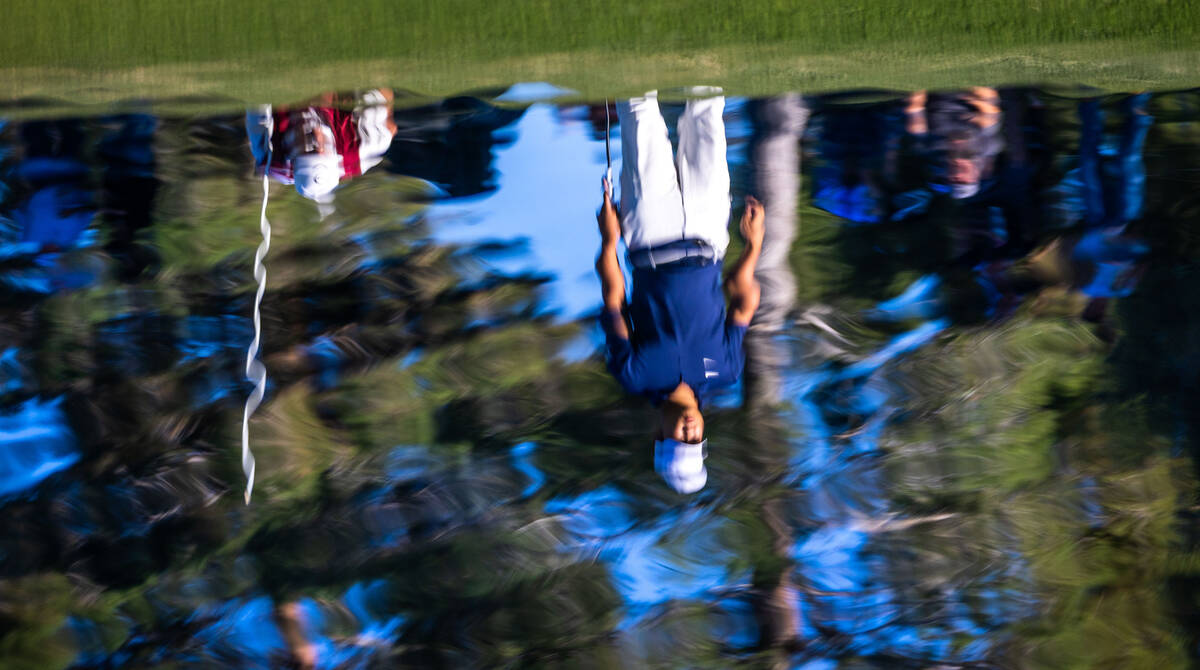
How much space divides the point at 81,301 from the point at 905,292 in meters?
1.34

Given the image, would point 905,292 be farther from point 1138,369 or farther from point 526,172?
point 526,172

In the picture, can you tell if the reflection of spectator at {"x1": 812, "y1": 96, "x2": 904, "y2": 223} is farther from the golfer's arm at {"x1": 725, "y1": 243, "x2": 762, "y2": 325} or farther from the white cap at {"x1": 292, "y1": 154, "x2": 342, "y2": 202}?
the white cap at {"x1": 292, "y1": 154, "x2": 342, "y2": 202}

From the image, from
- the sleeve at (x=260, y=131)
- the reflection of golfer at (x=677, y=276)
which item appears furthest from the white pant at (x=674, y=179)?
the sleeve at (x=260, y=131)

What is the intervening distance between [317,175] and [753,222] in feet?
2.40

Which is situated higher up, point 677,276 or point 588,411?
point 677,276

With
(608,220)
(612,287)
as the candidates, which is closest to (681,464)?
(612,287)

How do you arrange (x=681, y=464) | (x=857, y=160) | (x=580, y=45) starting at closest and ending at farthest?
(x=681, y=464), (x=857, y=160), (x=580, y=45)

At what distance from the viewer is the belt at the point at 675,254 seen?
1.38 metres

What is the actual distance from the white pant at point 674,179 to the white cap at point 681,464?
1.04ft

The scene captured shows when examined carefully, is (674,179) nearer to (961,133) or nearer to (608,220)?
(608,220)

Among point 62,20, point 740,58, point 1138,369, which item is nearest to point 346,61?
point 62,20

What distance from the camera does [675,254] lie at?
1.39 metres

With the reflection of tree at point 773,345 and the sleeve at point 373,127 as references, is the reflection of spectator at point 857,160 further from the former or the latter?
the sleeve at point 373,127

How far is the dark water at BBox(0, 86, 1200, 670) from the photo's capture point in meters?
1.26
